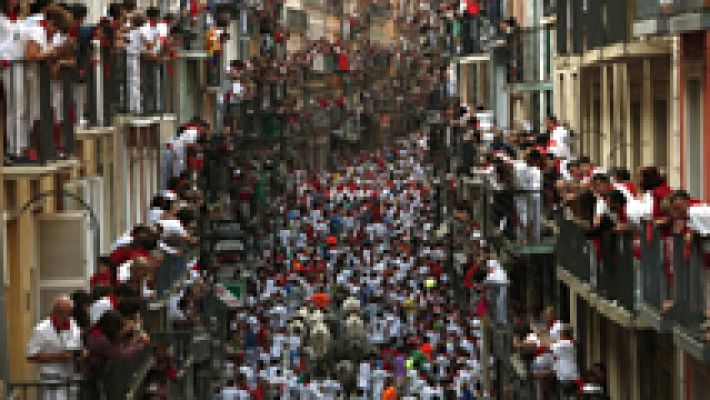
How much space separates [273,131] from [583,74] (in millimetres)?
42327

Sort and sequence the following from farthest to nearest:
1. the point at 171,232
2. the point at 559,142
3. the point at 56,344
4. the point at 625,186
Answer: the point at 559,142 < the point at 171,232 < the point at 625,186 < the point at 56,344

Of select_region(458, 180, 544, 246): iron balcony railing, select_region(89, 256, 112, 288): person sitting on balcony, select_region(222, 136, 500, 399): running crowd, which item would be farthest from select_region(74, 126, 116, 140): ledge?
select_region(222, 136, 500, 399): running crowd

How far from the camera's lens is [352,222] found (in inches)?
2584

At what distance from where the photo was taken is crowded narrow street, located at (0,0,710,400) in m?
20.6

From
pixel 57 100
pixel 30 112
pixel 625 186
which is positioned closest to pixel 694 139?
pixel 625 186

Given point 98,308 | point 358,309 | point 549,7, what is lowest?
point 358,309

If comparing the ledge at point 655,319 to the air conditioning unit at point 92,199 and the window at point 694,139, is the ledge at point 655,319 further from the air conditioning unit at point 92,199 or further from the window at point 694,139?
the air conditioning unit at point 92,199

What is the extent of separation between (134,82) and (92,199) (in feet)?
8.84

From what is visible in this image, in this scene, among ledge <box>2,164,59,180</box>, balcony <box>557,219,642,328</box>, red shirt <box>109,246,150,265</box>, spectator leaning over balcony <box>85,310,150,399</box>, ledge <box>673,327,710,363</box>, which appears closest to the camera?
ledge <box>673,327,710,363</box>

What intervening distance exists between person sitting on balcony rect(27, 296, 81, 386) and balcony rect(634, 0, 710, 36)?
689 cm

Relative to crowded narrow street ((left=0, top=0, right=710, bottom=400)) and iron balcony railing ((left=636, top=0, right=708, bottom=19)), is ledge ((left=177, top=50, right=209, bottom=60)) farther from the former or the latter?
iron balcony railing ((left=636, top=0, right=708, bottom=19))

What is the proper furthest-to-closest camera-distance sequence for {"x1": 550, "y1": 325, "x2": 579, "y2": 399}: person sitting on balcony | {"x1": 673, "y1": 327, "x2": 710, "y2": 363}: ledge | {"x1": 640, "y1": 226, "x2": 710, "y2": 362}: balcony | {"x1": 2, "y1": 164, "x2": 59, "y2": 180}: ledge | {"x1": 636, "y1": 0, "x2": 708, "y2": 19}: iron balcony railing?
1. {"x1": 550, "y1": 325, "x2": 579, "y2": 399}: person sitting on balcony
2. {"x1": 2, "y1": 164, "x2": 59, "y2": 180}: ledge
3. {"x1": 636, "y1": 0, "x2": 708, "y2": 19}: iron balcony railing
4. {"x1": 640, "y1": 226, "x2": 710, "y2": 362}: balcony
5. {"x1": 673, "y1": 327, "x2": 710, "y2": 363}: ledge

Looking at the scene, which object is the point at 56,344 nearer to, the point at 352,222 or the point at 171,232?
the point at 171,232

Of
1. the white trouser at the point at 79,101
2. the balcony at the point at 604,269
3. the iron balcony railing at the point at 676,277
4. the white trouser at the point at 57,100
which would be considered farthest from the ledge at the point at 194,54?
the iron balcony railing at the point at 676,277
